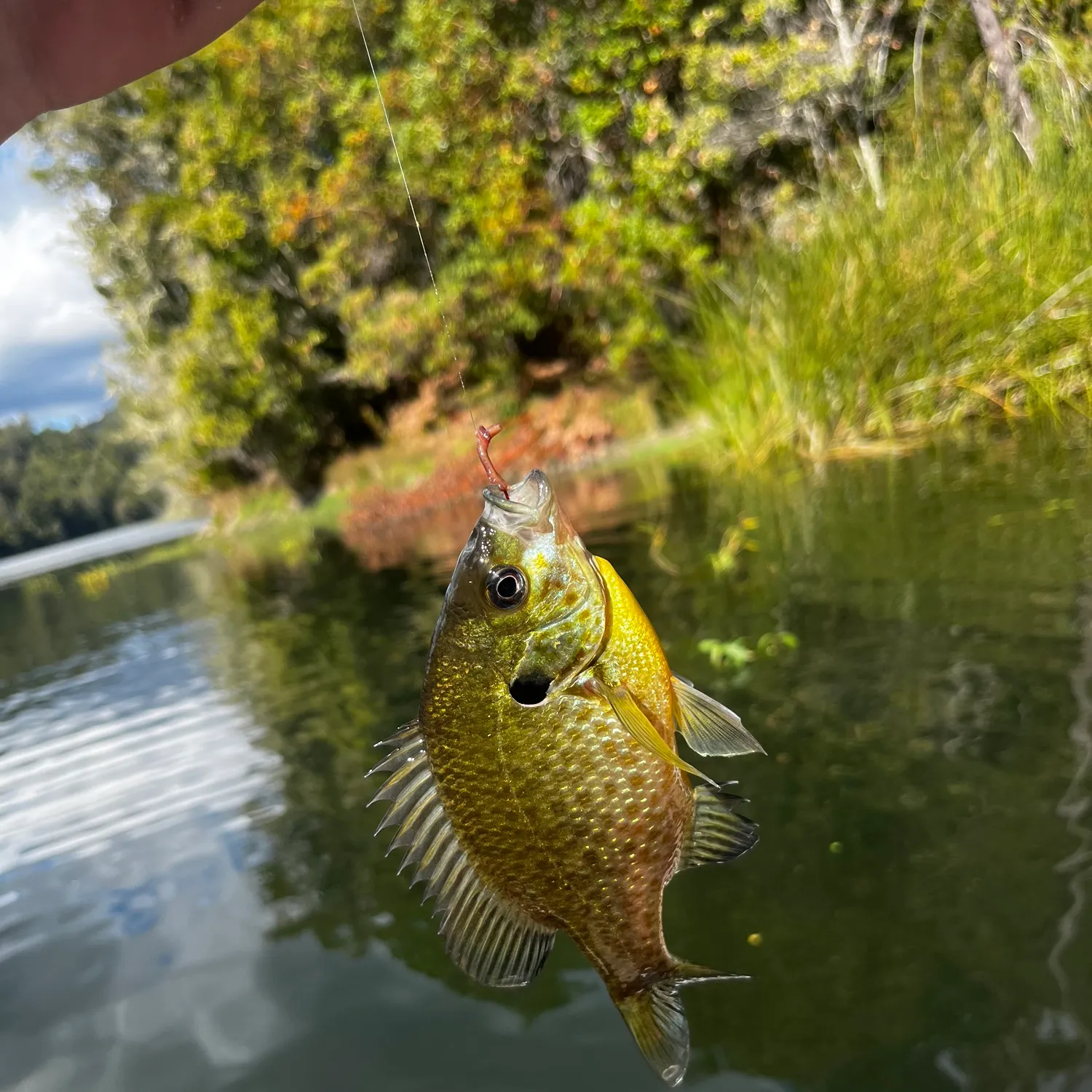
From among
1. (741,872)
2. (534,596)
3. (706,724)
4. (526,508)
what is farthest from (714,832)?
(741,872)

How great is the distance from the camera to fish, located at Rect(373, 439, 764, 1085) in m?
1.54

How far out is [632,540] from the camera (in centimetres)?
879

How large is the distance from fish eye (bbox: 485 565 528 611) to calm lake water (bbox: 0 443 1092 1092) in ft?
5.56

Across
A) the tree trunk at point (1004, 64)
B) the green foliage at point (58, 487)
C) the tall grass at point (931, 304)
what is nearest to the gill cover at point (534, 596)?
the tall grass at point (931, 304)

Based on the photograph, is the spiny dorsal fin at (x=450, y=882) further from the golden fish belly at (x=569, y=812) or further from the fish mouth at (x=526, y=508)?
the fish mouth at (x=526, y=508)

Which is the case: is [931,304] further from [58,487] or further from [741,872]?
[58,487]

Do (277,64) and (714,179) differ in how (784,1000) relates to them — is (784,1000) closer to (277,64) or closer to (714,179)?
(714,179)

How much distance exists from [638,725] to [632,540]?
24.1ft

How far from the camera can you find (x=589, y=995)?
2840 millimetres

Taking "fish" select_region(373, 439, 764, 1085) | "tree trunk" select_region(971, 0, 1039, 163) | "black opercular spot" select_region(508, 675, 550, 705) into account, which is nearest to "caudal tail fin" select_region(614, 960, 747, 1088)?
"fish" select_region(373, 439, 764, 1085)

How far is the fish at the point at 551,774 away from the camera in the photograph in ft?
5.06

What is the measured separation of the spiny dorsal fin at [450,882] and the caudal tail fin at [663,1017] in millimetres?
193

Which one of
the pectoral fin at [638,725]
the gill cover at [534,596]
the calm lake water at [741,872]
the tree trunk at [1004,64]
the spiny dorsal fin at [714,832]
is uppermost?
the tree trunk at [1004,64]

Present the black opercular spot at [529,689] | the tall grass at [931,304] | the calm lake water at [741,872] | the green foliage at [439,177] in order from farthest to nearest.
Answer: the green foliage at [439,177], the tall grass at [931,304], the calm lake water at [741,872], the black opercular spot at [529,689]
